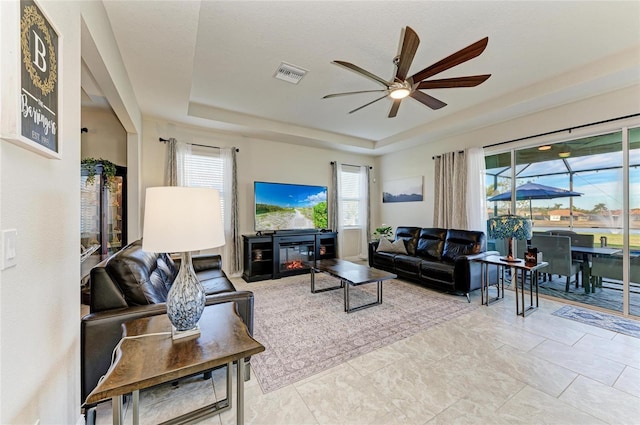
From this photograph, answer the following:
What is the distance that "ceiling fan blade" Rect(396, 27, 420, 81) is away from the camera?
1.82m

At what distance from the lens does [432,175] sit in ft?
17.4

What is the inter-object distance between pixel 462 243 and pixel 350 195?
9.28 feet

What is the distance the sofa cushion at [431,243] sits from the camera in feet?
14.8

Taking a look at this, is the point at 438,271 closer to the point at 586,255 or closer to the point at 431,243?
the point at 431,243

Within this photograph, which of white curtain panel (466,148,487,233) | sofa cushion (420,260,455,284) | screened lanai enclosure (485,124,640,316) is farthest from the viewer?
white curtain panel (466,148,487,233)

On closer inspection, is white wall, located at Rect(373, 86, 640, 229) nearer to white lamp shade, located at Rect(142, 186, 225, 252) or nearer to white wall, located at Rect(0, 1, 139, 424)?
white lamp shade, located at Rect(142, 186, 225, 252)

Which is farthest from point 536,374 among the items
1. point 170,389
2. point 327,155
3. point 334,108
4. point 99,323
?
point 327,155

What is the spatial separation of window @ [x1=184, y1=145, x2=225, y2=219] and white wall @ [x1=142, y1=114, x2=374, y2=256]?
0.19 meters

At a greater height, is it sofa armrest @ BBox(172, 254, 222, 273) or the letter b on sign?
the letter b on sign

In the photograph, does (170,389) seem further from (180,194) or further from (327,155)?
(327,155)

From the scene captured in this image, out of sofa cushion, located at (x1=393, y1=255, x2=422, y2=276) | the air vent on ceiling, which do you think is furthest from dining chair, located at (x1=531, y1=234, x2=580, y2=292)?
the air vent on ceiling

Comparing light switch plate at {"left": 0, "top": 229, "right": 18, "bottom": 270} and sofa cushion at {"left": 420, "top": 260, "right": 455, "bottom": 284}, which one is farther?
sofa cushion at {"left": 420, "top": 260, "right": 455, "bottom": 284}

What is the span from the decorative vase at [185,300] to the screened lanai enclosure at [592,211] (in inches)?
185

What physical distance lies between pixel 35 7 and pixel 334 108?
11.5 feet
